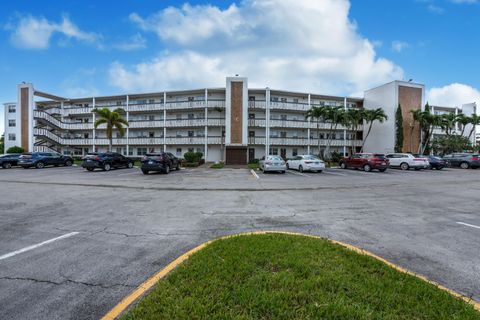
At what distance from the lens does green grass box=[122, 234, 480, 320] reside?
2332mm

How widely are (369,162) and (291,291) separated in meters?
22.3

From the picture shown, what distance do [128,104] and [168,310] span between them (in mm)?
43076

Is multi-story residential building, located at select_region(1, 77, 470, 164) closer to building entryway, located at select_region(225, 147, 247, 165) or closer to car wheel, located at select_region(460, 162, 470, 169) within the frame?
building entryway, located at select_region(225, 147, 247, 165)

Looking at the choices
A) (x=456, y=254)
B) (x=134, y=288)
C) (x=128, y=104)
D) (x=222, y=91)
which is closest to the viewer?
(x=134, y=288)

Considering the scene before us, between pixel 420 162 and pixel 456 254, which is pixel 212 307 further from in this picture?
pixel 420 162

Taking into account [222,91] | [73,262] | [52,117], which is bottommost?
[73,262]

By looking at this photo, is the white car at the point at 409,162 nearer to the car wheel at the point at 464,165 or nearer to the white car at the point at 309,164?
the car wheel at the point at 464,165

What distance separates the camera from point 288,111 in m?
38.6

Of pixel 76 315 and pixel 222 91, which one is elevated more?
pixel 222 91

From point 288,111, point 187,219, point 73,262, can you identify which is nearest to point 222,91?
point 288,111

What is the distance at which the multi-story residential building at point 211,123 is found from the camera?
3631 cm

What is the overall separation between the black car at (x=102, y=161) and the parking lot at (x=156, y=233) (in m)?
12.3

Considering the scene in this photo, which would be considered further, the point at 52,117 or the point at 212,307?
the point at 52,117

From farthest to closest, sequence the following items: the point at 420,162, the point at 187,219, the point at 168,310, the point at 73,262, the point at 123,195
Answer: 1. the point at 420,162
2. the point at 123,195
3. the point at 187,219
4. the point at 73,262
5. the point at 168,310
